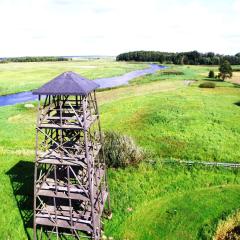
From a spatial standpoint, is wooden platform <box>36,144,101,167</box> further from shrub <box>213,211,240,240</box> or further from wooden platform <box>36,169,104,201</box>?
shrub <box>213,211,240,240</box>

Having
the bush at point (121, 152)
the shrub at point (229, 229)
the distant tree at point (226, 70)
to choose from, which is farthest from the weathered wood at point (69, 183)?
the distant tree at point (226, 70)

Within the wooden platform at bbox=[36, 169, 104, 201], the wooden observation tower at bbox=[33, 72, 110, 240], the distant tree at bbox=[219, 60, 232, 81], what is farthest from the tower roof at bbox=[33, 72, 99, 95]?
the distant tree at bbox=[219, 60, 232, 81]

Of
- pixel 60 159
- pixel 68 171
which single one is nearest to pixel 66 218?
pixel 68 171

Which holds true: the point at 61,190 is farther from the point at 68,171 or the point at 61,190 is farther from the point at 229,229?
the point at 229,229

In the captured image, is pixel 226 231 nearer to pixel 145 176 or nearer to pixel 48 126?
pixel 145 176

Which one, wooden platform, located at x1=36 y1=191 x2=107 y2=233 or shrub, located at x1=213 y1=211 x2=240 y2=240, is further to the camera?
shrub, located at x1=213 y1=211 x2=240 y2=240

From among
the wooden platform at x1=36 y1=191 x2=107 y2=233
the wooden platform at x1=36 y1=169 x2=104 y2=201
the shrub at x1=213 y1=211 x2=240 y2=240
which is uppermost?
the wooden platform at x1=36 y1=169 x2=104 y2=201

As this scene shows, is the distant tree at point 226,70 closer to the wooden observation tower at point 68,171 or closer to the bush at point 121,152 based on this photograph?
the bush at point 121,152

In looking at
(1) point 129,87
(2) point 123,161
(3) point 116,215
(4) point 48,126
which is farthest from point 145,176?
(1) point 129,87
